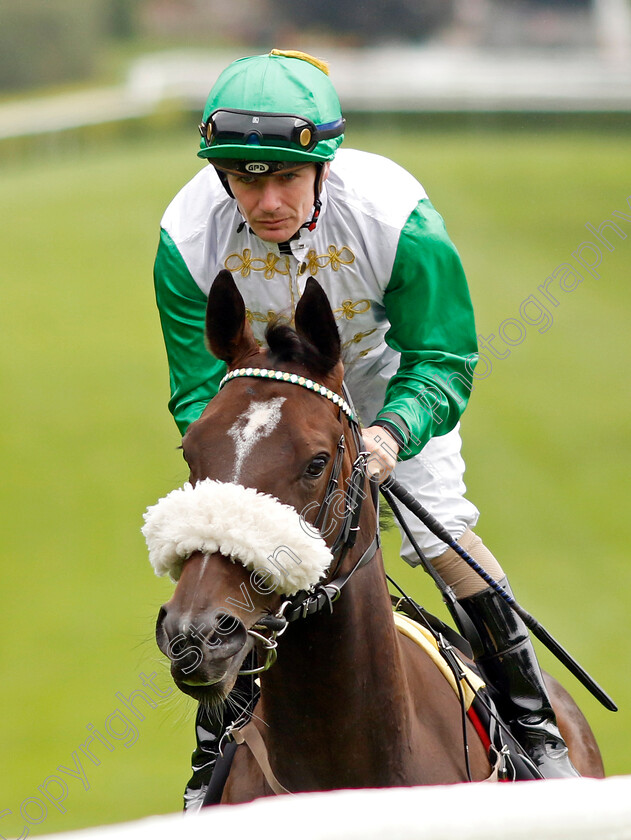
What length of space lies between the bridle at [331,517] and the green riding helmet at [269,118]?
1.93ft

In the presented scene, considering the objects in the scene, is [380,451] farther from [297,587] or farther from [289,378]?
[297,587]

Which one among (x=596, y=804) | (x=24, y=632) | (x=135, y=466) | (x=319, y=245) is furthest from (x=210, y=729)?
(x=135, y=466)

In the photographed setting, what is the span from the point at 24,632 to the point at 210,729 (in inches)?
232

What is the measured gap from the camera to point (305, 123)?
2.65 metres

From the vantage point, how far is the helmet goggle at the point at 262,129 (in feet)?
8.55

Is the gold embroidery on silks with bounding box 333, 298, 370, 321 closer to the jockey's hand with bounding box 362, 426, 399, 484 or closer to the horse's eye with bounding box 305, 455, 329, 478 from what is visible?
the jockey's hand with bounding box 362, 426, 399, 484

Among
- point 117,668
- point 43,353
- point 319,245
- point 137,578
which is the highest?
point 43,353

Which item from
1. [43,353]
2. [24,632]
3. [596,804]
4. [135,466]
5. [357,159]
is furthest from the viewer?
[43,353]

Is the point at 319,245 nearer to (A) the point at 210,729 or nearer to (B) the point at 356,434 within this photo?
(B) the point at 356,434

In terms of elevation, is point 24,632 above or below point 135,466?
below

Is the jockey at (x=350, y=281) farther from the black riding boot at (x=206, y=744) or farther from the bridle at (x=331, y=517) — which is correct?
the bridle at (x=331, y=517)

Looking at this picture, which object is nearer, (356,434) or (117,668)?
(356,434)

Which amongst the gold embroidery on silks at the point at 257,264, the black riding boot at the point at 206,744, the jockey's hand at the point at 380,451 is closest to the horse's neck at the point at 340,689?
the jockey's hand at the point at 380,451

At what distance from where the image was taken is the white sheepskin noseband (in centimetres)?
207
